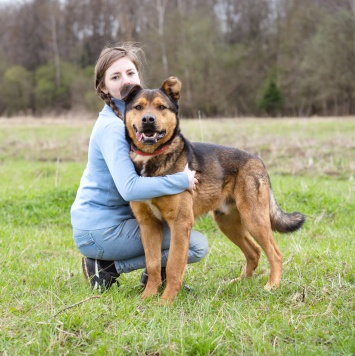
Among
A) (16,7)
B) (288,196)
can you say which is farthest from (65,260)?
(16,7)

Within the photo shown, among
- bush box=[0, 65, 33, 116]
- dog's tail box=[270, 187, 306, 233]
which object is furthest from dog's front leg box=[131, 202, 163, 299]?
bush box=[0, 65, 33, 116]

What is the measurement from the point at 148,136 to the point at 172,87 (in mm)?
557

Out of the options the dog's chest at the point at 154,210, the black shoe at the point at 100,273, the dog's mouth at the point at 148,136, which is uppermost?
the dog's mouth at the point at 148,136

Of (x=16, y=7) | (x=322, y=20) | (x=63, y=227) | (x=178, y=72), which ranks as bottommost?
(x=63, y=227)

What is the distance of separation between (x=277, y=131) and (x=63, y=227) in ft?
39.0

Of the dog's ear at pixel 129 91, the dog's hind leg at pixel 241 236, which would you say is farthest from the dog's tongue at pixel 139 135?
the dog's hind leg at pixel 241 236

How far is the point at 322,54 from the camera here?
36.1 meters

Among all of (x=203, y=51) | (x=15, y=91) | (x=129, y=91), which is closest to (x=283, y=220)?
(x=129, y=91)

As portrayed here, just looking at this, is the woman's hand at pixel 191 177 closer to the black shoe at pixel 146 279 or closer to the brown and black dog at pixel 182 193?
the brown and black dog at pixel 182 193

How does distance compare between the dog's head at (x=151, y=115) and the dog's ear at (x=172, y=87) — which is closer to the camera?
the dog's head at (x=151, y=115)

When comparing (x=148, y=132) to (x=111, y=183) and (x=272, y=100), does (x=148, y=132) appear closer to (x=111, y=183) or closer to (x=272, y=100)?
(x=111, y=183)

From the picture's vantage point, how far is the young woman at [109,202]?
444cm

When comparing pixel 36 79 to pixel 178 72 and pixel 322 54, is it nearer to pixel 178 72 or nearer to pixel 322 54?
pixel 178 72

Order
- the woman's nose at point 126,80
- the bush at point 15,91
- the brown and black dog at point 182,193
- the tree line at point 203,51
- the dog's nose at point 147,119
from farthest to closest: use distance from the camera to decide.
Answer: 1. the bush at point 15,91
2. the tree line at point 203,51
3. the woman's nose at point 126,80
4. the brown and black dog at point 182,193
5. the dog's nose at point 147,119
